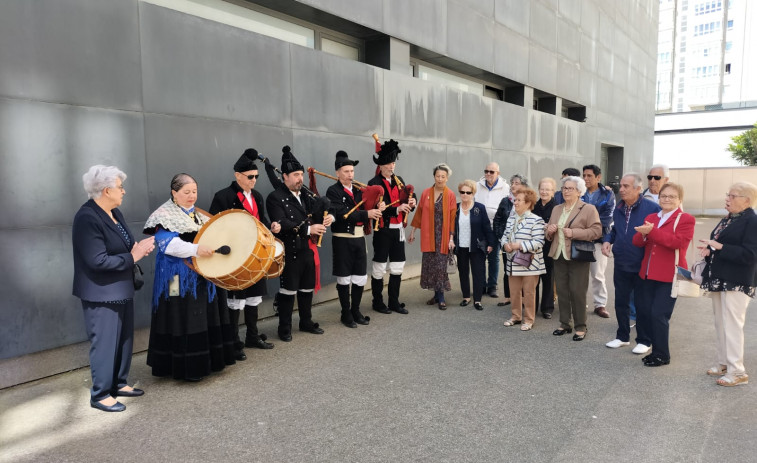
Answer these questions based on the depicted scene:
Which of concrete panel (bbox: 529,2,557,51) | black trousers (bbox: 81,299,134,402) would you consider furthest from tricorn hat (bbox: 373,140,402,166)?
concrete panel (bbox: 529,2,557,51)

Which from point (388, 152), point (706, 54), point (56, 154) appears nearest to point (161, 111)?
point (56, 154)

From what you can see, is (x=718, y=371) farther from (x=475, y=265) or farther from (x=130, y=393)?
(x=130, y=393)

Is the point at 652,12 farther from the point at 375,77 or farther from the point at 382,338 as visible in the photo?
the point at 382,338

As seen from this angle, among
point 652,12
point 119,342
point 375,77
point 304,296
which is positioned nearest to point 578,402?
point 304,296

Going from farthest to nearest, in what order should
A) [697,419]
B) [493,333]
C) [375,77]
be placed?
1. [375,77]
2. [493,333]
3. [697,419]

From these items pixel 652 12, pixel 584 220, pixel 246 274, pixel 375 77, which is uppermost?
pixel 652 12

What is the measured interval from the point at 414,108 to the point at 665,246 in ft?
17.1

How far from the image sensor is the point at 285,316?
17.7 feet

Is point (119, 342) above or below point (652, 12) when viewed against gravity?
below

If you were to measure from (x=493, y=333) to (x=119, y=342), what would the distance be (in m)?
3.80

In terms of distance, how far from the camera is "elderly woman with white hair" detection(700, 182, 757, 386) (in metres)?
4.04

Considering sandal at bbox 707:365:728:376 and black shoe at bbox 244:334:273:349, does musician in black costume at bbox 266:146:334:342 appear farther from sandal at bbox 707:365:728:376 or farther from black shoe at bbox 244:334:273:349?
sandal at bbox 707:365:728:376

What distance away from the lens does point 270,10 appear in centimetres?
664

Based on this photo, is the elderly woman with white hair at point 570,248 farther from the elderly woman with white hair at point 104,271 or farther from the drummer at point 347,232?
the elderly woman with white hair at point 104,271
